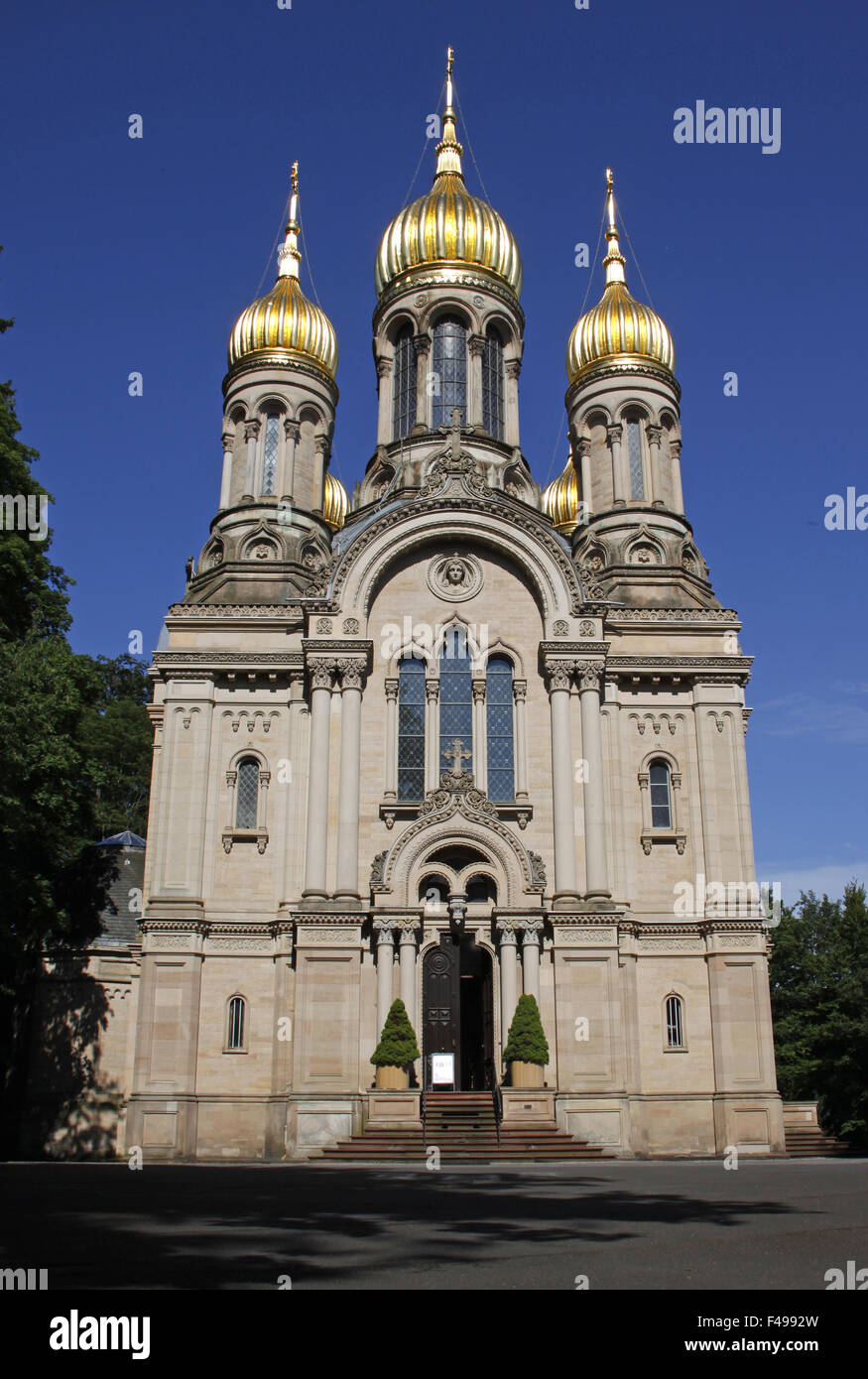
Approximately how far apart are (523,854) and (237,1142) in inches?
375

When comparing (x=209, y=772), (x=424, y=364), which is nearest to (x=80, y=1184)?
(x=209, y=772)

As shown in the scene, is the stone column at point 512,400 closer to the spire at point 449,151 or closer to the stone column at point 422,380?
the stone column at point 422,380

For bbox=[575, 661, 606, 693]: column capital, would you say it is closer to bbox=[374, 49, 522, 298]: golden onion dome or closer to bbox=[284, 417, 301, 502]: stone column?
bbox=[284, 417, 301, 502]: stone column

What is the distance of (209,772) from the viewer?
103ft

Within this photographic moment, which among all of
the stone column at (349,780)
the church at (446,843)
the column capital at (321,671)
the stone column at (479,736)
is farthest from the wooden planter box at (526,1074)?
the column capital at (321,671)

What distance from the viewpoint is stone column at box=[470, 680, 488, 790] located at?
3142 cm

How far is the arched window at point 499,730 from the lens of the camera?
31.7m

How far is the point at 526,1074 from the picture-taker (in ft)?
89.4

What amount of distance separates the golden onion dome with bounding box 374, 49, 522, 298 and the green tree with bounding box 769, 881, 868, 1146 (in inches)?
980

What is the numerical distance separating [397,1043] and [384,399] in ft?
75.1

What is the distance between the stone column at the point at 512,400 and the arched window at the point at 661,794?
537 inches

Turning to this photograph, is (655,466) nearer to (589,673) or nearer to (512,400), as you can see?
(512,400)

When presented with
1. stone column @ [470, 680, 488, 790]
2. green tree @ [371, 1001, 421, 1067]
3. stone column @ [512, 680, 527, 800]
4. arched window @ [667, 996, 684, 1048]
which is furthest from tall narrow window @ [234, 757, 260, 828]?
arched window @ [667, 996, 684, 1048]
